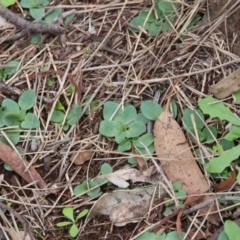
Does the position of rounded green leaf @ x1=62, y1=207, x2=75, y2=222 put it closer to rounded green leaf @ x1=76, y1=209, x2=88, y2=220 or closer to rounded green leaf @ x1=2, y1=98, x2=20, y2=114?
rounded green leaf @ x1=76, y1=209, x2=88, y2=220

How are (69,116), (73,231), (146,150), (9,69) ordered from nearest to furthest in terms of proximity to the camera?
1. (73,231)
2. (146,150)
3. (69,116)
4. (9,69)

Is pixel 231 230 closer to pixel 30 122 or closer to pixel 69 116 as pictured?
pixel 69 116

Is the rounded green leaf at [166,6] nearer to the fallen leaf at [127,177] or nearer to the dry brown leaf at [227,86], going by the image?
the dry brown leaf at [227,86]

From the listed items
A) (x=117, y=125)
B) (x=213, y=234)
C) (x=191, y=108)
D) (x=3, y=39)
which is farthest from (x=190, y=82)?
(x=3, y=39)

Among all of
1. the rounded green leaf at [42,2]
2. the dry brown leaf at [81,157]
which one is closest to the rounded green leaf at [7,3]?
the rounded green leaf at [42,2]

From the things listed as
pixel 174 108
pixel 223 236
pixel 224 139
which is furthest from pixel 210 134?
pixel 223 236

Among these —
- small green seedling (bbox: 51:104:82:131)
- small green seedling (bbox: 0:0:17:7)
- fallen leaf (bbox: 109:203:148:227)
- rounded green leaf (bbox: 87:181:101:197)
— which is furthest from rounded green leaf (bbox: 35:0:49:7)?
fallen leaf (bbox: 109:203:148:227)
